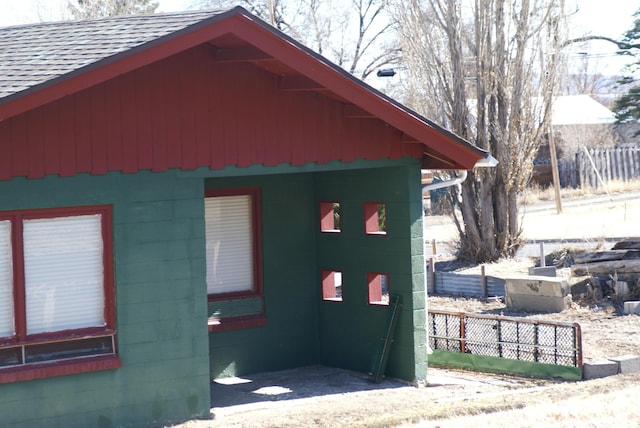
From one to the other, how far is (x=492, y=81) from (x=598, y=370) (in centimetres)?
1089

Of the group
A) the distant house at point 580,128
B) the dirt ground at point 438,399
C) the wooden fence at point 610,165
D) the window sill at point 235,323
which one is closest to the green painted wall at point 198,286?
the window sill at point 235,323

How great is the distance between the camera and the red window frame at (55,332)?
957 centimetres

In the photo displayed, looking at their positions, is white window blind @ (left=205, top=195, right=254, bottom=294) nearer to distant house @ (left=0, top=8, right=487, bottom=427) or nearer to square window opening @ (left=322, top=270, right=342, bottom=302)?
square window opening @ (left=322, top=270, right=342, bottom=302)

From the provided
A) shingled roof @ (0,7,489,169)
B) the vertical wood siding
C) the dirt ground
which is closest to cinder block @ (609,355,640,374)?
the dirt ground

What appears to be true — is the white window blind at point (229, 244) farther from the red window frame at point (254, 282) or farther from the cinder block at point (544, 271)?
the cinder block at point (544, 271)

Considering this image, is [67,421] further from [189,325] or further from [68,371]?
[189,325]

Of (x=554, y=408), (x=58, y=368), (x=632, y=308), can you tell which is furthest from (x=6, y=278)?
(x=632, y=308)

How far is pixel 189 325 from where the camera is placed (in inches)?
408

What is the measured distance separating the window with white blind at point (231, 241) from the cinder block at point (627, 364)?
4688 mm

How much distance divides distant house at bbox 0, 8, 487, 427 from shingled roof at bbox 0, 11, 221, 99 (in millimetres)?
34

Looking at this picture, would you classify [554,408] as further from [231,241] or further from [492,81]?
[492,81]

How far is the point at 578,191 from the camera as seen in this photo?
1618 inches

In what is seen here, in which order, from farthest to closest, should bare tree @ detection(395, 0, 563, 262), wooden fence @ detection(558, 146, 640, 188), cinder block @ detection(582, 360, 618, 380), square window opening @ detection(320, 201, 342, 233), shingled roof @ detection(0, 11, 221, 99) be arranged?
wooden fence @ detection(558, 146, 640, 188)
bare tree @ detection(395, 0, 563, 262)
square window opening @ detection(320, 201, 342, 233)
cinder block @ detection(582, 360, 618, 380)
shingled roof @ detection(0, 11, 221, 99)

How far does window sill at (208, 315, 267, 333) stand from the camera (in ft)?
40.9
